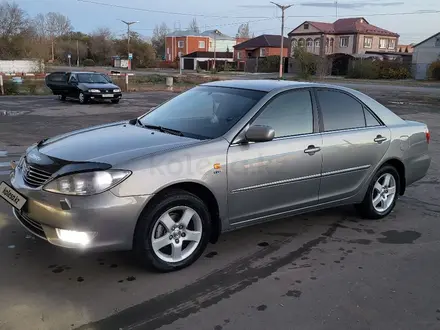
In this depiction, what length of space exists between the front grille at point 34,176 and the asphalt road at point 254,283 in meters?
→ 0.75

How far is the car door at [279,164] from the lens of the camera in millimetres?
4211

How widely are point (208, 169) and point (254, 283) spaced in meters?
1.03

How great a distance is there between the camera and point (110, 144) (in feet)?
13.3

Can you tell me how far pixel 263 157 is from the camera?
14.2ft

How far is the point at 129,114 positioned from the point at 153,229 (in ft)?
45.6

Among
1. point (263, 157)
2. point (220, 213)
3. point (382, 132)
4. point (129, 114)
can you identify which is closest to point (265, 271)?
point (220, 213)

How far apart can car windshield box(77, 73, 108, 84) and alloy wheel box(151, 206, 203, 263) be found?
19.5 meters

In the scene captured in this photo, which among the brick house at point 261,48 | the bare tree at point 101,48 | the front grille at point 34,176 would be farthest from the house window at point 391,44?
the front grille at point 34,176

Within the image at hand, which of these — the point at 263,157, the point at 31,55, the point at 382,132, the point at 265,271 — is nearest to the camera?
the point at 265,271

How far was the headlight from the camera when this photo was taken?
11.6ft

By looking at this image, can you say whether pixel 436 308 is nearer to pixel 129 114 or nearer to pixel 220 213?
pixel 220 213

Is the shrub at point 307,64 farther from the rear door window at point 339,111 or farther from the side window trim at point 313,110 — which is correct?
the side window trim at point 313,110

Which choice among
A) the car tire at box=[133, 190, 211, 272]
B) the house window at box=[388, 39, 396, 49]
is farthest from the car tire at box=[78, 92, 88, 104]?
the house window at box=[388, 39, 396, 49]

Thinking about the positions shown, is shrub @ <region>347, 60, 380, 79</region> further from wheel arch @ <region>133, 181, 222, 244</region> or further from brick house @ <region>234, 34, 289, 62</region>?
wheel arch @ <region>133, 181, 222, 244</region>
